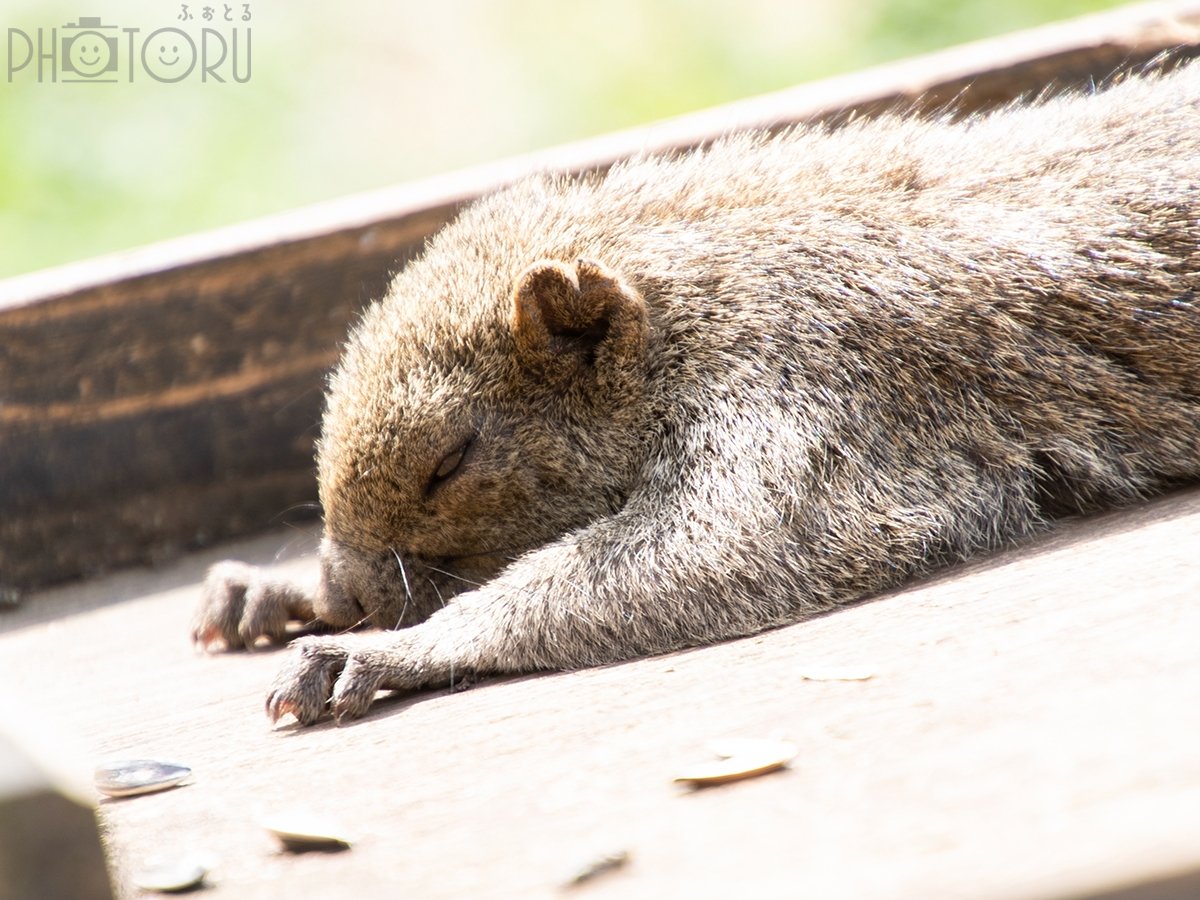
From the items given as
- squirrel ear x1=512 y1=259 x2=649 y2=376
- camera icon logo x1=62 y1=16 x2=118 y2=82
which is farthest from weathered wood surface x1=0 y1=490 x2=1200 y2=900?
camera icon logo x1=62 y1=16 x2=118 y2=82

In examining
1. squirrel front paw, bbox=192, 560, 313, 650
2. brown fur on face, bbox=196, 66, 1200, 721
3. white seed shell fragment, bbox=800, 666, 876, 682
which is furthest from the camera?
squirrel front paw, bbox=192, 560, 313, 650

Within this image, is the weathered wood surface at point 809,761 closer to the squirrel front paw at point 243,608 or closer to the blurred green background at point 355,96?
the squirrel front paw at point 243,608

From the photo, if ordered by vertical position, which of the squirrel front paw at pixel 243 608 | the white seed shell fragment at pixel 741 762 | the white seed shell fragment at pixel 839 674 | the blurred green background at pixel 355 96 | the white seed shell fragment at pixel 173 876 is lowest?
the white seed shell fragment at pixel 173 876

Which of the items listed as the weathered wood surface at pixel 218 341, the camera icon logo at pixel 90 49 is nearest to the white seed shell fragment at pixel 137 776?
the weathered wood surface at pixel 218 341

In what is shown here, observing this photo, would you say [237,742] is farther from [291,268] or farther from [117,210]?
[117,210]

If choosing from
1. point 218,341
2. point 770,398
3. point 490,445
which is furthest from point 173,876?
point 218,341

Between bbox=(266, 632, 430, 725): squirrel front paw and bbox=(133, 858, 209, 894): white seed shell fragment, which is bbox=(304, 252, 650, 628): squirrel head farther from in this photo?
bbox=(133, 858, 209, 894): white seed shell fragment

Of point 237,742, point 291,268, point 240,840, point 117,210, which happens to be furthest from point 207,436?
point 117,210
